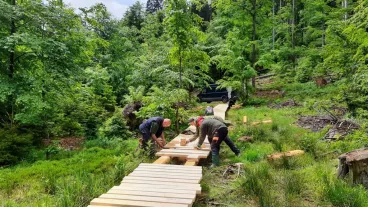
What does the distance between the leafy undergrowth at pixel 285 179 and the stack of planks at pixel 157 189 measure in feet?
1.36

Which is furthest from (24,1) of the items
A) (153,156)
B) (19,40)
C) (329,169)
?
(329,169)

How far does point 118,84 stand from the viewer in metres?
17.8

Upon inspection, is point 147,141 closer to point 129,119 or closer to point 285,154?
point 285,154

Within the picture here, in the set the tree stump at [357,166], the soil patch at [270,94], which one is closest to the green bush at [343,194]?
the tree stump at [357,166]

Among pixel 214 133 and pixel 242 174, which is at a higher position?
pixel 214 133

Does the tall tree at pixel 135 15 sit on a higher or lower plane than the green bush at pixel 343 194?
higher

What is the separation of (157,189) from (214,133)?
2.88 metres

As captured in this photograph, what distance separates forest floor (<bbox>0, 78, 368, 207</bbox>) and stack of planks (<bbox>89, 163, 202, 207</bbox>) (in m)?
0.36

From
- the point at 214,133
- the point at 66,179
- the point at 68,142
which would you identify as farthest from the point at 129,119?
the point at 66,179

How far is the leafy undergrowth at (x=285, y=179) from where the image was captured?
444cm

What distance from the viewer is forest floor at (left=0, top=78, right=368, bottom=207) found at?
4.46 m

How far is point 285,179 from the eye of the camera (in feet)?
16.5

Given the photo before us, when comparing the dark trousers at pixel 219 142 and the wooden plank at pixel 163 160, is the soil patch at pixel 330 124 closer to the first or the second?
the dark trousers at pixel 219 142

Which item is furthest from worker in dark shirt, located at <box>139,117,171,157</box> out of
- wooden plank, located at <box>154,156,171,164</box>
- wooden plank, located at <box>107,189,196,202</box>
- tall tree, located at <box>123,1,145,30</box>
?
tall tree, located at <box>123,1,145,30</box>
